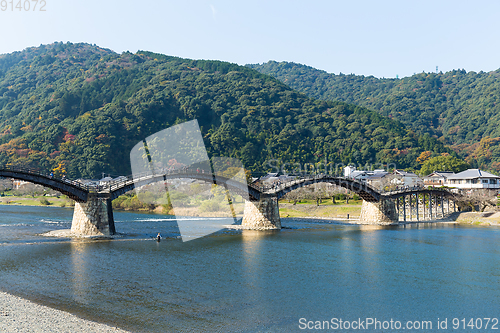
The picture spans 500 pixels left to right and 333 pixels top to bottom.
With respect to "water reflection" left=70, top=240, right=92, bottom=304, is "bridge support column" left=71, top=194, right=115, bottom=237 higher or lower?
higher

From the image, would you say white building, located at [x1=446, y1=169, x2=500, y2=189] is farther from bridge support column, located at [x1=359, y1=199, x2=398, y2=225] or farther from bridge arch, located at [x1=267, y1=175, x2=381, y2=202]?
bridge arch, located at [x1=267, y1=175, x2=381, y2=202]

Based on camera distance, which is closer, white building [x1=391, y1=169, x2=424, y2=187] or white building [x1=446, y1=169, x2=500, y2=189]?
white building [x1=446, y1=169, x2=500, y2=189]

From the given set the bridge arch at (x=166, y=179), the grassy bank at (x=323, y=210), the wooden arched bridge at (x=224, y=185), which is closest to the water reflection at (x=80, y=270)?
the wooden arched bridge at (x=224, y=185)

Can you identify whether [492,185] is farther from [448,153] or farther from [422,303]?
[422,303]

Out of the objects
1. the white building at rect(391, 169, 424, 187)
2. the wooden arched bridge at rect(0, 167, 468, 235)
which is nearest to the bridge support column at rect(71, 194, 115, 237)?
the wooden arched bridge at rect(0, 167, 468, 235)

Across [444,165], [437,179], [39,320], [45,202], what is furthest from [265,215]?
[444,165]

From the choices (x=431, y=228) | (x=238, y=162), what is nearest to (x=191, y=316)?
(x=431, y=228)
